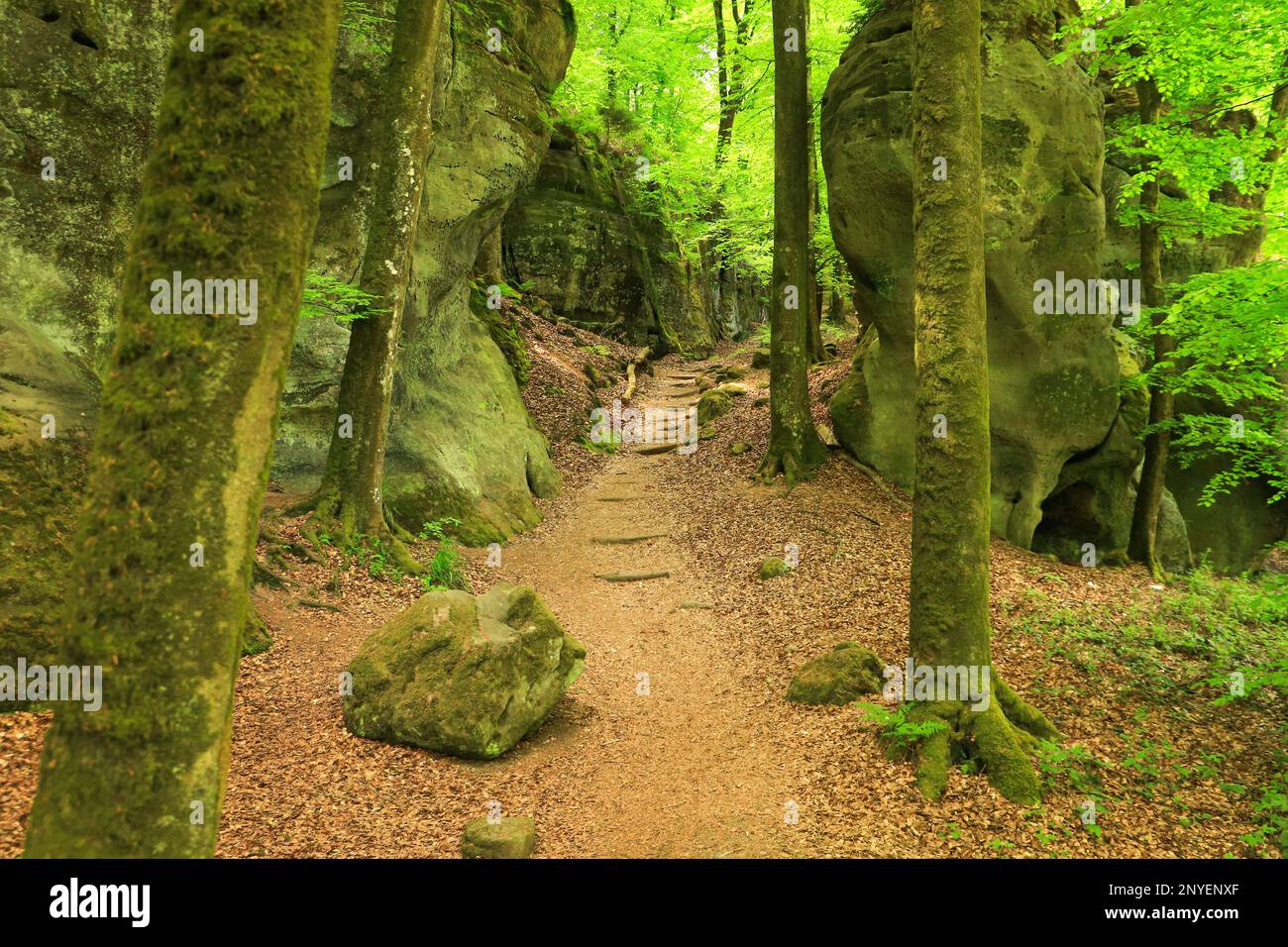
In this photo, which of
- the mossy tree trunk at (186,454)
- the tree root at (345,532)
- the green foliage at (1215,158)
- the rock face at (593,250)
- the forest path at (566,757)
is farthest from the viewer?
the rock face at (593,250)

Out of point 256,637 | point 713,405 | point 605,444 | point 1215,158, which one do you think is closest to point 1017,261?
point 1215,158

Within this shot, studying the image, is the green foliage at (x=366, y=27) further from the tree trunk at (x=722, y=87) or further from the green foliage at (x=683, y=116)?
the tree trunk at (x=722, y=87)

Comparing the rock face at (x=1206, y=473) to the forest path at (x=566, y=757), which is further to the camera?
the rock face at (x=1206, y=473)

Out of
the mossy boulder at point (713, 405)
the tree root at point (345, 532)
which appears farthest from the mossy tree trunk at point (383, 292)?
the mossy boulder at point (713, 405)

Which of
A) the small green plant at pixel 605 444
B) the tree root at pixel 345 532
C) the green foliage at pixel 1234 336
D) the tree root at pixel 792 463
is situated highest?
the green foliage at pixel 1234 336

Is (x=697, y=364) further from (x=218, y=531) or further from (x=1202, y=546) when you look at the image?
(x=218, y=531)

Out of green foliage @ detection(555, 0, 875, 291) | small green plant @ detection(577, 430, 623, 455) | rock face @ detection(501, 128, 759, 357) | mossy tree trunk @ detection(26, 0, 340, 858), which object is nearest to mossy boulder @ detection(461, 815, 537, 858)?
mossy tree trunk @ detection(26, 0, 340, 858)

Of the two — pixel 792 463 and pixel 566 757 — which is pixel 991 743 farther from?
pixel 792 463

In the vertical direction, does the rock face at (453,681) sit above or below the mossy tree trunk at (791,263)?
below

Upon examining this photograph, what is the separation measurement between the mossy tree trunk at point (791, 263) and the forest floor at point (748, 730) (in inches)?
82.9

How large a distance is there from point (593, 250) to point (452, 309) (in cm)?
1375

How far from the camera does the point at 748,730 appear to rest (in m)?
7.02

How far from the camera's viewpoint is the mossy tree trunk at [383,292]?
9922 mm

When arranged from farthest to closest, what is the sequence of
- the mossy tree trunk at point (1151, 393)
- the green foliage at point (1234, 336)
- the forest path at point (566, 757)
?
the mossy tree trunk at point (1151, 393) < the green foliage at point (1234, 336) < the forest path at point (566, 757)
